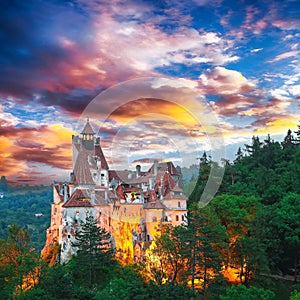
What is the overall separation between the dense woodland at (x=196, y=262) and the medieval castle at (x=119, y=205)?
8.19 ft

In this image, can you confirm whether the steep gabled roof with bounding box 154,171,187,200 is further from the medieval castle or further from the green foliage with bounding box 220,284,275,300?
the green foliage with bounding box 220,284,275,300

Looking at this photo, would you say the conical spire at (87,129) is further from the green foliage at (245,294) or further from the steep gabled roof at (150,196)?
the green foliage at (245,294)

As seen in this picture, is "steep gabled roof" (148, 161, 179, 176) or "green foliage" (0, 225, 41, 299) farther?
"steep gabled roof" (148, 161, 179, 176)

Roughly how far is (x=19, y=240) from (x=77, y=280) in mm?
14208

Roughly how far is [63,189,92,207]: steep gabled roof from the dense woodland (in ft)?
9.59

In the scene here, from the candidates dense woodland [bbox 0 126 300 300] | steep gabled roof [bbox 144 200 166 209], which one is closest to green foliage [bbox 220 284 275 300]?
dense woodland [bbox 0 126 300 300]

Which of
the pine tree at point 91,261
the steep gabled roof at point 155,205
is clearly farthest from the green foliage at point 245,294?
the steep gabled roof at point 155,205

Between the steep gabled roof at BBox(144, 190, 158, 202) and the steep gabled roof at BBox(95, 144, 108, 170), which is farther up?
the steep gabled roof at BBox(95, 144, 108, 170)

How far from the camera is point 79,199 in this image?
48.5 metres

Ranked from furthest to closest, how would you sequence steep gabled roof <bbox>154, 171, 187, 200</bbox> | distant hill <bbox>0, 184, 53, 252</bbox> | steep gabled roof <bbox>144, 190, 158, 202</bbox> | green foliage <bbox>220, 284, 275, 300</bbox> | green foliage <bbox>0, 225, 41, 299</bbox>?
distant hill <bbox>0, 184, 53, 252</bbox>, steep gabled roof <bbox>154, 171, 187, 200</bbox>, steep gabled roof <bbox>144, 190, 158, 202</bbox>, green foliage <bbox>0, 225, 41, 299</bbox>, green foliage <bbox>220, 284, 275, 300</bbox>

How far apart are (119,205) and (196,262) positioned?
1586cm

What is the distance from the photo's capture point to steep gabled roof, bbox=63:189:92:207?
47.9 m

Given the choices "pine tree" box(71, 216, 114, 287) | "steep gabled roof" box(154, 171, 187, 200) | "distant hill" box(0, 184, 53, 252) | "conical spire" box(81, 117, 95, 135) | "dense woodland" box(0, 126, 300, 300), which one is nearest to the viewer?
"dense woodland" box(0, 126, 300, 300)

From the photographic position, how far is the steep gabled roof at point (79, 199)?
1885 inches
